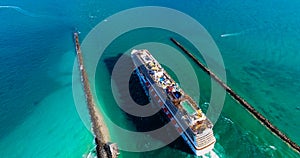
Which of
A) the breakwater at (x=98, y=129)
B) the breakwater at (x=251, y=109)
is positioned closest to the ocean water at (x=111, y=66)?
the breakwater at (x=251, y=109)

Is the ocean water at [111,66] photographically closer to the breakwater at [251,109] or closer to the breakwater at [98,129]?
the breakwater at [251,109]

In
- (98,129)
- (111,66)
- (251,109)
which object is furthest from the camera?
→ (111,66)

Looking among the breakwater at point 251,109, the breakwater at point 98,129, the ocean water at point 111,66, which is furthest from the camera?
the ocean water at point 111,66

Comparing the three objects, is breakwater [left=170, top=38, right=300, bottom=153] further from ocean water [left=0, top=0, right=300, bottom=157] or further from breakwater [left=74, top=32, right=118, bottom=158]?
breakwater [left=74, top=32, right=118, bottom=158]

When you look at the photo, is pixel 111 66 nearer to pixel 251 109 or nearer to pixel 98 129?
pixel 98 129

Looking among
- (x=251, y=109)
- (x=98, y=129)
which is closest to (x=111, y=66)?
(x=98, y=129)

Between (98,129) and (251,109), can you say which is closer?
(98,129)

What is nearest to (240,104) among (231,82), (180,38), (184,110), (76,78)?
(231,82)

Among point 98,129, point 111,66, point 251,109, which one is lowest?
point 251,109

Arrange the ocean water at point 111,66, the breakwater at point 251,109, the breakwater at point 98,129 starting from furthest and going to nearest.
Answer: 1. the ocean water at point 111,66
2. the breakwater at point 251,109
3. the breakwater at point 98,129
